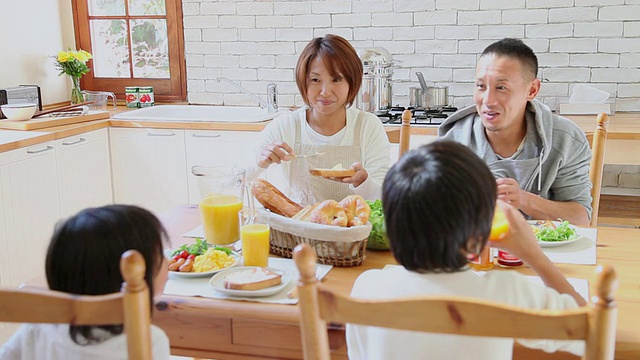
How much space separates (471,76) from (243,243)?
2.42 metres

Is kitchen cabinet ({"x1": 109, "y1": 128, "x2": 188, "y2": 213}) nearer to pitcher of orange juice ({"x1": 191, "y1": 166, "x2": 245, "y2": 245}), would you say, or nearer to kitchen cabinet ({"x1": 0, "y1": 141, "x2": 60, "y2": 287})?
kitchen cabinet ({"x1": 0, "y1": 141, "x2": 60, "y2": 287})

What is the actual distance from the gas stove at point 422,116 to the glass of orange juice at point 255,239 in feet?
5.79

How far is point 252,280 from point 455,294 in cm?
51

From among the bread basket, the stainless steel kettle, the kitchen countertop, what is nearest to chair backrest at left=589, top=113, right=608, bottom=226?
the kitchen countertop

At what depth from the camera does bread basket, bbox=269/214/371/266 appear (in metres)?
1.65

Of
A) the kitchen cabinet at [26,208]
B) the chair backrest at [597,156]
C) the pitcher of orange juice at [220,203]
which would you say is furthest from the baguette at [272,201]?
the kitchen cabinet at [26,208]

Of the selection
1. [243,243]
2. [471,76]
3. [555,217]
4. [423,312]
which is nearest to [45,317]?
[423,312]

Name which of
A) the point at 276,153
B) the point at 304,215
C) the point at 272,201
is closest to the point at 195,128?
the point at 276,153

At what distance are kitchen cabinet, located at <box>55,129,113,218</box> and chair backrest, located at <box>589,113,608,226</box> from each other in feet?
7.94

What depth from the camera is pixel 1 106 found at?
139 inches

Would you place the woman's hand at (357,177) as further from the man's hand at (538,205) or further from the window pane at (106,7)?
the window pane at (106,7)

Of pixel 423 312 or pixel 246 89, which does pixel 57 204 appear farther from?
pixel 423 312

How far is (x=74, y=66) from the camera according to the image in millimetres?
4109

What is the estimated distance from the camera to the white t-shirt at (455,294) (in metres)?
1.15
